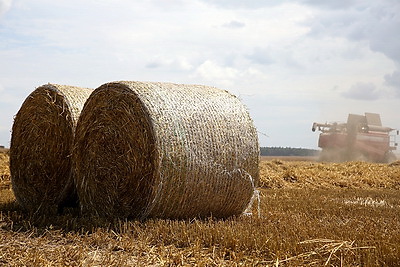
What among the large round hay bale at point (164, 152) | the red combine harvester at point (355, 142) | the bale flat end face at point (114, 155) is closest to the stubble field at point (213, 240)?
the large round hay bale at point (164, 152)

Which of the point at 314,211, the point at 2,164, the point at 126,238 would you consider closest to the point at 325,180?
the point at 314,211

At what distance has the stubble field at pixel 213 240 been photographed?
5.05 metres

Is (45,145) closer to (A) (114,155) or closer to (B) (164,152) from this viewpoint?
(A) (114,155)

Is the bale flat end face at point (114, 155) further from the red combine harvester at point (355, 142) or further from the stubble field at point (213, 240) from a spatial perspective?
the red combine harvester at point (355, 142)

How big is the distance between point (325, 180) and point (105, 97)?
26.1 ft

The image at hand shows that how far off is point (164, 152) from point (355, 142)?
21570 millimetres

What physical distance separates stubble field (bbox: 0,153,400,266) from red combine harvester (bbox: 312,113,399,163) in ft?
61.9

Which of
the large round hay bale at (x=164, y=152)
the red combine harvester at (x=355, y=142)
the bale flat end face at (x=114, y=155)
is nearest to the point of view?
the large round hay bale at (x=164, y=152)

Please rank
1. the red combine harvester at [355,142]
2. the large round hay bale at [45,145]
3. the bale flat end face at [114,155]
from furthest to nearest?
the red combine harvester at [355,142] < the large round hay bale at [45,145] < the bale flat end face at [114,155]

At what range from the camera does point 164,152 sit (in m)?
6.59

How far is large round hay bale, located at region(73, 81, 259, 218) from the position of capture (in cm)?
670

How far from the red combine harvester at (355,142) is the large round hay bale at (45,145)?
19943 millimetres

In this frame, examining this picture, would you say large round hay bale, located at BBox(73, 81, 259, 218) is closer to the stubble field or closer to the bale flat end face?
Result: the bale flat end face

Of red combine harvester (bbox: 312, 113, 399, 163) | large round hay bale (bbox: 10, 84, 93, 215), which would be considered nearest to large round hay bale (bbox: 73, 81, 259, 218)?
large round hay bale (bbox: 10, 84, 93, 215)
